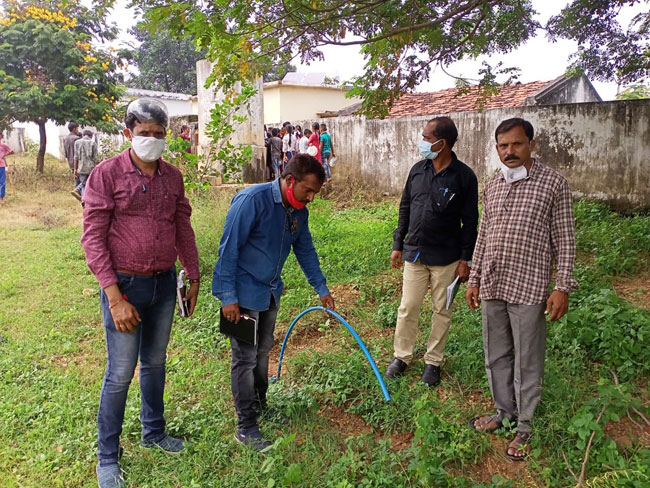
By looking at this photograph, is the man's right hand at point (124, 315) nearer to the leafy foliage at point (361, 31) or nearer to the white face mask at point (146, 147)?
the white face mask at point (146, 147)

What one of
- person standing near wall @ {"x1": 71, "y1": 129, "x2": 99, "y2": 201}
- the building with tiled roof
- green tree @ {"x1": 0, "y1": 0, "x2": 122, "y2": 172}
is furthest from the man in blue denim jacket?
green tree @ {"x1": 0, "y1": 0, "x2": 122, "y2": 172}

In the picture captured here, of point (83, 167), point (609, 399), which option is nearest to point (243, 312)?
point (609, 399)

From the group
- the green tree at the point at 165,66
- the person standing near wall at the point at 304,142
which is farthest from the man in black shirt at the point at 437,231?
the green tree at the point at 165,66

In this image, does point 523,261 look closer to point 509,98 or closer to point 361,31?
point 361,31

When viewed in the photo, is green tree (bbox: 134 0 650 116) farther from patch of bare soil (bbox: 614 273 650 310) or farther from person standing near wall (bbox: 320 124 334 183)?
person standing near wall (bbox: 320 124 334 183)

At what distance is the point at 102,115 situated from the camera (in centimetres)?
1517

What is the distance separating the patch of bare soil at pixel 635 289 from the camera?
475 cm

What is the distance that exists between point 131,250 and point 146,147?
→ 537 millimetres

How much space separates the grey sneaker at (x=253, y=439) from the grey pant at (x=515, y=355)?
1.43m

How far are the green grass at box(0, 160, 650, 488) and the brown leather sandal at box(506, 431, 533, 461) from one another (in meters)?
0.06

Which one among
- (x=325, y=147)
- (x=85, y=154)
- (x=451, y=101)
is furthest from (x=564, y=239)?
(x=451, y=101)

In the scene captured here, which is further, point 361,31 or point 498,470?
point 361,31

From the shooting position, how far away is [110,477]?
2771mm

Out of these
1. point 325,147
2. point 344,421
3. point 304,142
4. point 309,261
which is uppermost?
point 304,142
